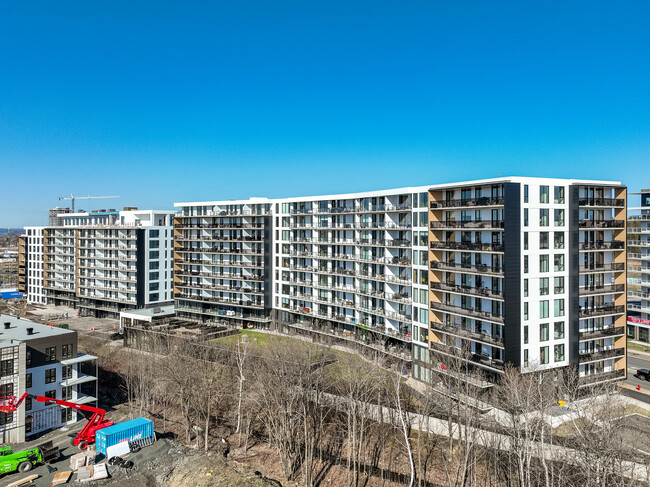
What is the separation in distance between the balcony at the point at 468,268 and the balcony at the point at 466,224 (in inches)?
177

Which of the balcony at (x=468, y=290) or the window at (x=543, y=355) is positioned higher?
the balcony at (x=468, y=290)

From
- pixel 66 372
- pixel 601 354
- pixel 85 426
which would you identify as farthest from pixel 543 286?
pixel 66 372

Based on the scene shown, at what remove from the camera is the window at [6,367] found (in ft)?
156

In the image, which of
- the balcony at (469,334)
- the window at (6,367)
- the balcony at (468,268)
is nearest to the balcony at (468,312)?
the balcony at (469,334)

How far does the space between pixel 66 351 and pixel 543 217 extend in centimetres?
5810

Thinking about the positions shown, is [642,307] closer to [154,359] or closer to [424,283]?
[424,283]

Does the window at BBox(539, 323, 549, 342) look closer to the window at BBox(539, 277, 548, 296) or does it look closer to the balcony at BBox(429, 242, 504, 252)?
the window at BBox(539, 277, 548, 296)

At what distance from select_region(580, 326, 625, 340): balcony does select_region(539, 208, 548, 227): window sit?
534 inches

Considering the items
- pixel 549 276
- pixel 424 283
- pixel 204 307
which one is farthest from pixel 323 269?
pixel 549 276

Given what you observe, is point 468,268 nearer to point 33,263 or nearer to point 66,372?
point 66,372

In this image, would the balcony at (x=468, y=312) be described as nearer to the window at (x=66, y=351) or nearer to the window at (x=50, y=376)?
the window at (x=66, y=351)

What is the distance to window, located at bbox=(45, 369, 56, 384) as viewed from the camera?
2046 inches

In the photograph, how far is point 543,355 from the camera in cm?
4916

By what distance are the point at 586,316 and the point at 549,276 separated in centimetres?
703
